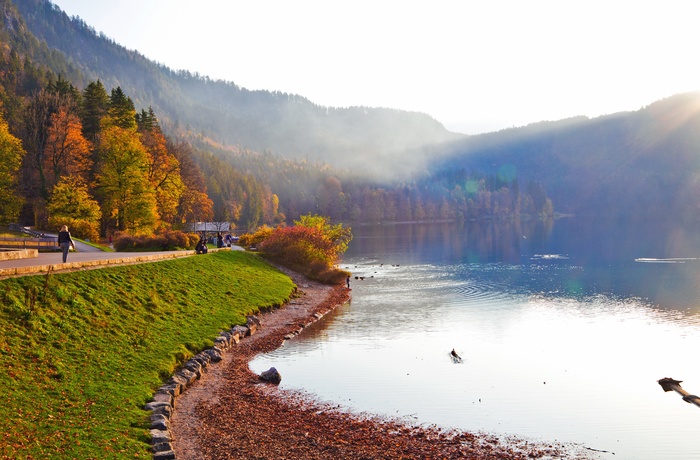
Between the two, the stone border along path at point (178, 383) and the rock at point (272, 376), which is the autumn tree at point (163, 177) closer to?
the stone border along path at point (178, 383)

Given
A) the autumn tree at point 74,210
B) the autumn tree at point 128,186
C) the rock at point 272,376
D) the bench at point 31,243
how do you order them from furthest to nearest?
the autumn tree at point 128,186 → the autumn tree at point 74,210 → the bench at point 31,243 → the rock at point 272,376

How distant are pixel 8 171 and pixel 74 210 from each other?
11482 mm

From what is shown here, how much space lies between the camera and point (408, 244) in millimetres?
140500

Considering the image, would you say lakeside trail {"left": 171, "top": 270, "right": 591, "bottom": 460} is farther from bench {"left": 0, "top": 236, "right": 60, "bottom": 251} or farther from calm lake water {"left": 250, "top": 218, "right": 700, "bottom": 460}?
bench {"left": 0, "top": 236, "right": 60, "bottom": 251}

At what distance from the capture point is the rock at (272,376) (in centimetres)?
2895

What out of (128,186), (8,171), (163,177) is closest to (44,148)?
(8,171)

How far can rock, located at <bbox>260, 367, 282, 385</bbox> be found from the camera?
95.0 feet

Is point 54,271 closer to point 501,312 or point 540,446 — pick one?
point 540,446

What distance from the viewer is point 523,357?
114 feet

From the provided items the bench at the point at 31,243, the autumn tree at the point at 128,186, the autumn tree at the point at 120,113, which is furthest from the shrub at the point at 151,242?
the autumn tree at the point at 120,113

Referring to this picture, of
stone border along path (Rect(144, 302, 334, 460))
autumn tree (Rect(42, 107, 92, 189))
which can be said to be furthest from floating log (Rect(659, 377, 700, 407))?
autumn tree (Rect(42, 107, 92, 189))

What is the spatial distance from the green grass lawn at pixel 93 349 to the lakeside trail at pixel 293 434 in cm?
208

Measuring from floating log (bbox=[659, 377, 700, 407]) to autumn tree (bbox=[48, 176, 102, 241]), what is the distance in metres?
65.3

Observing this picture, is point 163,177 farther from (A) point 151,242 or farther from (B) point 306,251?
(B) point 306,251
